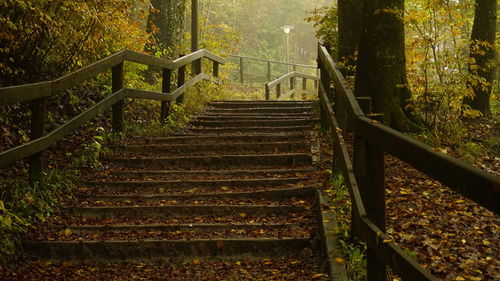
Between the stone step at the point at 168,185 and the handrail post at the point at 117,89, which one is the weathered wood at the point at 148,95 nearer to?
the handrail post at the point at 117,89

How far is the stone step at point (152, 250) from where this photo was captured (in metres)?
4.74

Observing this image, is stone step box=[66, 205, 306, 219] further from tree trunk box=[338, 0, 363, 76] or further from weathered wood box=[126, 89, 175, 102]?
tree trunk box=[338, 0, 363, 76]

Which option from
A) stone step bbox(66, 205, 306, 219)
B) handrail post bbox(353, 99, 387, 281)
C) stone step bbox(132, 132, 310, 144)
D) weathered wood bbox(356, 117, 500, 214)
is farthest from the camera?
stone step bbox(132, 132, 310, 144)

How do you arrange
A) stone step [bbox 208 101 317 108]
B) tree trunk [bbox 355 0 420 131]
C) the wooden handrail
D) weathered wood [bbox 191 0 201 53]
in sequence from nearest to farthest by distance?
the wooden handrail < tree trunk [bbox 355 0 420 131] < stone step [bbox 208 101 317 108] < weathered wood [bbox 191 0 201 53]

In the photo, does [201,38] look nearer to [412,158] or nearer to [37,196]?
[37,196]

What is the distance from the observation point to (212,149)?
25.8 feet

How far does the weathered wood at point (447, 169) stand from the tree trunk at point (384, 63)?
4470 mm

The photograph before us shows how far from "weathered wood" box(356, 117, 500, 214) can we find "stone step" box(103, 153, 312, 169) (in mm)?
4005

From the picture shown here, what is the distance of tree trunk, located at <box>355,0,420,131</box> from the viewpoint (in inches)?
287

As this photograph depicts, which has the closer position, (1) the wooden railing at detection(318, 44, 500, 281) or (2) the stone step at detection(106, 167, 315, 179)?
(1) the wooden railing at detection(318, 44, 500, 281)

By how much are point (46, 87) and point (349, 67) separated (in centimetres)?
497

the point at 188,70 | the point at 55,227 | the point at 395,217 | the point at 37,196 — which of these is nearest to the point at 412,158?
the point at 395,217

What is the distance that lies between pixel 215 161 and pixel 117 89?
182 centimetres

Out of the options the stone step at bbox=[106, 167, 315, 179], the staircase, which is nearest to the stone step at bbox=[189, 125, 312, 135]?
the staircase
